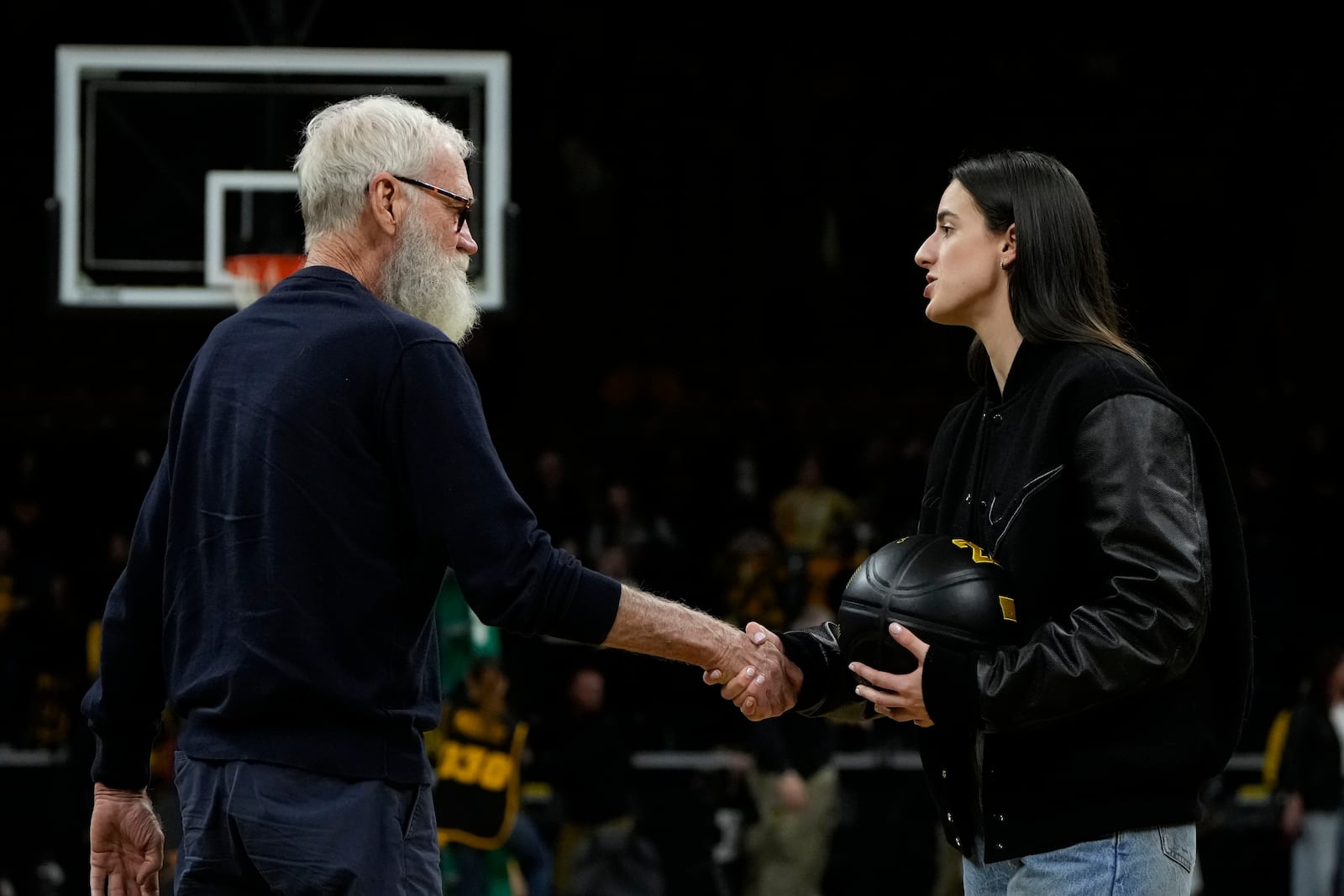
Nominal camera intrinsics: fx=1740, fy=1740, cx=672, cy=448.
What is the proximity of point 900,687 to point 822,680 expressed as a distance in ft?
1.91

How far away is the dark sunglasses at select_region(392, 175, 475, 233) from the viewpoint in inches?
131

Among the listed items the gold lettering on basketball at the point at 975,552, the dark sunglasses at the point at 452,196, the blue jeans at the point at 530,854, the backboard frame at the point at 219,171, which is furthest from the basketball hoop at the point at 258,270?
the gold lettering on basketball at the point at 975,552

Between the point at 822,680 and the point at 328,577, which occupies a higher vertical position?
the point at 328,577

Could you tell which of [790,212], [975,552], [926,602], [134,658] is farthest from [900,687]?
[790,212]

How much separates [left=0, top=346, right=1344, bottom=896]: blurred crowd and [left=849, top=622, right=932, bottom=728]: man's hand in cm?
632

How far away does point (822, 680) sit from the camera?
388 cm

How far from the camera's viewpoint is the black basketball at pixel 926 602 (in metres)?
3.26

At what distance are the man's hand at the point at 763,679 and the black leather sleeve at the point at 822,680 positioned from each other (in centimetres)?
2

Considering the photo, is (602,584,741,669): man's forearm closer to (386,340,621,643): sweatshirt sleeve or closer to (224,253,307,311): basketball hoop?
(386,340,621,643): sweatshirt sleeve

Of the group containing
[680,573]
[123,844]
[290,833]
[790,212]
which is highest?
[790,212]

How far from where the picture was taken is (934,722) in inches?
128

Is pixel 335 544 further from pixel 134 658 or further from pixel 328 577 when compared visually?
pixel 134 658

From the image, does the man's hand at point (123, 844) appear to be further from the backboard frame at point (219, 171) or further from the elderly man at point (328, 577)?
the backboard frame at point (219, 171)

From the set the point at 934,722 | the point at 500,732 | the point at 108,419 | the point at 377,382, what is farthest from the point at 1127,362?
the point at 108,419
